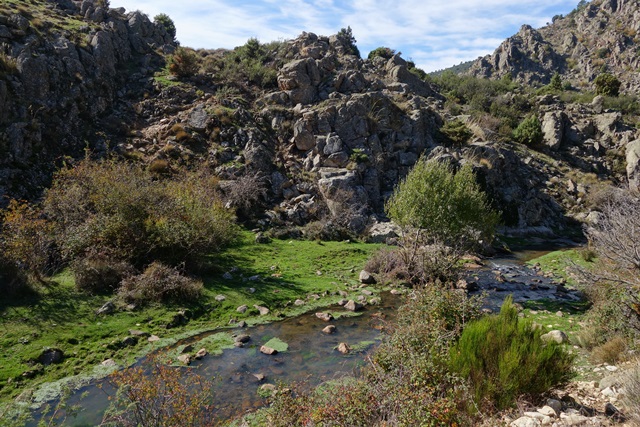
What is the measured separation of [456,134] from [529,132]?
1323 cm

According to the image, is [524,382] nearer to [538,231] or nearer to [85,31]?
[538,231]

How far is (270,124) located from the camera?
36.9 meters

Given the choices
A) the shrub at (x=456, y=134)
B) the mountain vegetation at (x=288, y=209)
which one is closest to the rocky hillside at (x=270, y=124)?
the mountain vegetation at (x=288, y=209)

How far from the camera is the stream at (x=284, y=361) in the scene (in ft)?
27.1

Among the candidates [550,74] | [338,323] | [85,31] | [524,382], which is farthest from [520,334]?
[550,74]

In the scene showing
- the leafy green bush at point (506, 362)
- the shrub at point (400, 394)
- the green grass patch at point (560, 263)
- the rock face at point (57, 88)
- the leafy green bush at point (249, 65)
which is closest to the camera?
the shrub at point (400, 394)

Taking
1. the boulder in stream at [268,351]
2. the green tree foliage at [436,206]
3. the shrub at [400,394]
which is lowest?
the boulder in stream at [268,351]

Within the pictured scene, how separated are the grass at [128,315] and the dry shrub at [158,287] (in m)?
0.49

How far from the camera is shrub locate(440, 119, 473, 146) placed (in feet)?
130

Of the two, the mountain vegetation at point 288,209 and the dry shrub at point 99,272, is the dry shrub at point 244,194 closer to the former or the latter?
the mountain vegetation at point 288,209

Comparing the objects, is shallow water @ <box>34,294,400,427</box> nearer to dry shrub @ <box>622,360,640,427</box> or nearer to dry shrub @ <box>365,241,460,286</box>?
dry shrub @ <box>365,241,460,286</box>

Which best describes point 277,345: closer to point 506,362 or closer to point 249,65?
point 506,362

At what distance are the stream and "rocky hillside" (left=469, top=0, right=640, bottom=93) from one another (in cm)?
8387

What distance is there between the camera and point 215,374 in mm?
9500
